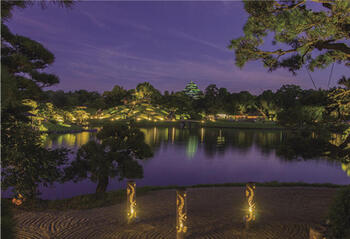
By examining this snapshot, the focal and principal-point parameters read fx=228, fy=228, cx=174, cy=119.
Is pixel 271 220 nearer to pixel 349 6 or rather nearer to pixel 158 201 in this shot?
pixel 158 201

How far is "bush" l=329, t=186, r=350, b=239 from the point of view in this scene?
3.29 meters

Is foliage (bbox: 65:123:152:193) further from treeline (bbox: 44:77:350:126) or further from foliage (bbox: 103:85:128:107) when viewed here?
foliage (bbox: 103:85:128:107)

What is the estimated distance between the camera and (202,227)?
18.1ft

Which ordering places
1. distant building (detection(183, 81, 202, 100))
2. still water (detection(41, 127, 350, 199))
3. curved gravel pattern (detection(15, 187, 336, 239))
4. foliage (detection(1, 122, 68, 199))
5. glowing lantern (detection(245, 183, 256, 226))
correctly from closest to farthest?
foliage (detection(1, 122, 68, 199)) < curved gravel pattern (detection(15, 187, 336, 239)) < glowing lantern (detection(245, 183, 256, 226)) < still water (detection(41, 127, 350, 199)) < distant building (detection(183, 81, 202, 100))

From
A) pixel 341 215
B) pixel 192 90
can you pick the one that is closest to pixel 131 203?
pixel 341 215

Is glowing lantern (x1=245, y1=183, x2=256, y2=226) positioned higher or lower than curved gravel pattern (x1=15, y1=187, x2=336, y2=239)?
higher

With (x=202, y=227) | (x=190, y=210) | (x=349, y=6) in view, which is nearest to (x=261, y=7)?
(x=349, y=6)

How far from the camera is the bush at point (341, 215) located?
3.29 metres

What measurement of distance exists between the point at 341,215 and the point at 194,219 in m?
3.55

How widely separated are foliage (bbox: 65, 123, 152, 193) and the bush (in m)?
5.18

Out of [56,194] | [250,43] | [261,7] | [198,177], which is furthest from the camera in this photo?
[198,177]

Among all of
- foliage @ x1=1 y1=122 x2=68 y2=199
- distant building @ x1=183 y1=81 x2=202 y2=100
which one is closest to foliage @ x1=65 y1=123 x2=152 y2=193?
foliage @ x1=1 y1=122 x2=68 y2=199

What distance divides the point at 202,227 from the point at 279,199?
388cm

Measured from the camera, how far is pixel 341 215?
331 centimetres
